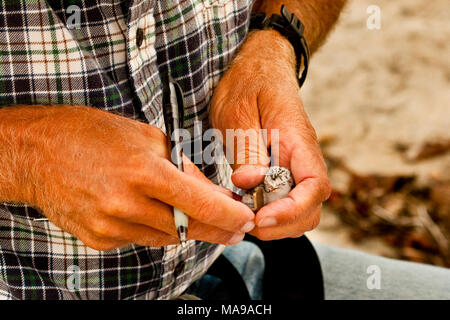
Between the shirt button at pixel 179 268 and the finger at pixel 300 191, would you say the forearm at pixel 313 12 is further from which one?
the shirt button at pixel 179 268

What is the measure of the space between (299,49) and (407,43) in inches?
86.1

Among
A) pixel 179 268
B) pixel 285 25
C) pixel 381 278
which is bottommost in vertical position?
pixel 381 278

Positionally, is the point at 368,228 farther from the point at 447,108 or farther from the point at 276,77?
the point at 276,77

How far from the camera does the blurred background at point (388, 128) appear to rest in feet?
7.11

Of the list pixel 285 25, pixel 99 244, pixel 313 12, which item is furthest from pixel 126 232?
pixel 313 12

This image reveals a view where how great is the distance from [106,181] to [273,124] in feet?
1.07

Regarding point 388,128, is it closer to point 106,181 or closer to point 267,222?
point 267,222

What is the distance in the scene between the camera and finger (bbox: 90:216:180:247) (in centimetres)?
67

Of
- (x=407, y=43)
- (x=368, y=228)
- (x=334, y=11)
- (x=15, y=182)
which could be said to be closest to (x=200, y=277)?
(x=15, y=182)

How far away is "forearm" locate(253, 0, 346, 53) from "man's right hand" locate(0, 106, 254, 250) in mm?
634

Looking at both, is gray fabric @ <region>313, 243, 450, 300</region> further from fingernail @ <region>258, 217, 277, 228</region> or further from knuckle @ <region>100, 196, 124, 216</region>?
knuckle @ <region>100, 196, 124, 216</region>

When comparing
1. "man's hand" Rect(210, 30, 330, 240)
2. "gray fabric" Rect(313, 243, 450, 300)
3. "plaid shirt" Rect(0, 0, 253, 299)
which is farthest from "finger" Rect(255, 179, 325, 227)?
"gray fabric" Rect(313, 243, 450, 300)

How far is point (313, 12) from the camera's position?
1.26 meters

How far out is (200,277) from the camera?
3.59 feet
